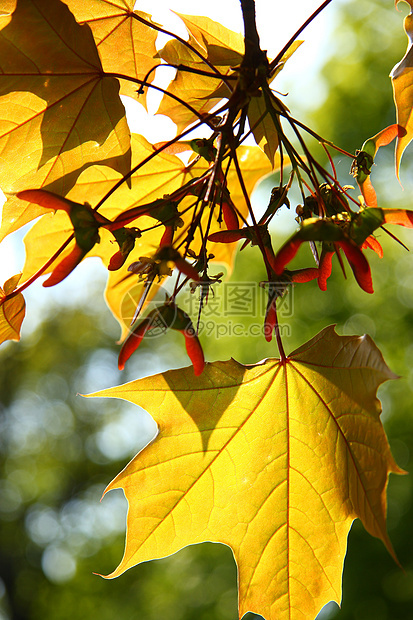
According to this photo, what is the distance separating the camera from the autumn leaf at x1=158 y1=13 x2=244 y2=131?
32.5 inches

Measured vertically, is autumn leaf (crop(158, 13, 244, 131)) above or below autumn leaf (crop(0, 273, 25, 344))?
above

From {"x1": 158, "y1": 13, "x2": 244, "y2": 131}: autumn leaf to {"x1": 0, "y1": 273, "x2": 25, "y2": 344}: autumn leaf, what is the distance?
416 mm

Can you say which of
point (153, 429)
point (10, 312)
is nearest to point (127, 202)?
point (10, 312)

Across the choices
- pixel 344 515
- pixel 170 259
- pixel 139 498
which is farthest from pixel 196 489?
pixel 170 259

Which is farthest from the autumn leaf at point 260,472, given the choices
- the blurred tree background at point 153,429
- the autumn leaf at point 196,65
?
the blurred tree background at point 153,429

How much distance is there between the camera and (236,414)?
853 millimetres

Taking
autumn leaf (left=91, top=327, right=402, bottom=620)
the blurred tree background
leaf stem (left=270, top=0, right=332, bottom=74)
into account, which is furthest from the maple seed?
the blurred tree background

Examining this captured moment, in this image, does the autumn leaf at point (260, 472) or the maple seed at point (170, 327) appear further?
the autumn leaf at point (260, 472)

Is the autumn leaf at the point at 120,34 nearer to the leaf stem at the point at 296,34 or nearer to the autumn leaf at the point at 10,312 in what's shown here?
the leaf stem at the point at 296,34

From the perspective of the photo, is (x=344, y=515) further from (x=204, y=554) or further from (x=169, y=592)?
(x=169, y=592)

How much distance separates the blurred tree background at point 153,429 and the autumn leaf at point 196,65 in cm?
213

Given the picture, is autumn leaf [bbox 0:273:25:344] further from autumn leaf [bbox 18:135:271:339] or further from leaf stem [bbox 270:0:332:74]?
leaf stem [bbox 270:0:332:74]

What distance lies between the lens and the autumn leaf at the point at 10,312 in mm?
739

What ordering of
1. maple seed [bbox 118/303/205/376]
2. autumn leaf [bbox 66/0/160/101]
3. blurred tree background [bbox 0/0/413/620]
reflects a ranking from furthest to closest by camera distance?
blurred tree background [bbox 0/0/413/620] → autumn leaf [bbox 66/0/160/101] → maple seed [bbox 118/303/205/376]
